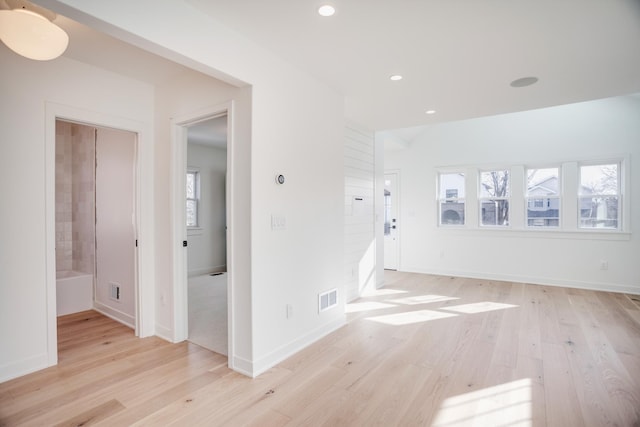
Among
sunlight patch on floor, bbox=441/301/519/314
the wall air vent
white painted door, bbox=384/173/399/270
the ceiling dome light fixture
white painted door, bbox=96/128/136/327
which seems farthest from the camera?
white painted door, bbox=384/173/399/270

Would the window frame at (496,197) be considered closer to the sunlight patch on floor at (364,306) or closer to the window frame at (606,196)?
the window frame at (606,196)

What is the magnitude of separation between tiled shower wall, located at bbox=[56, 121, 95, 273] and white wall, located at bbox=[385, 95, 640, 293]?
5.33 m

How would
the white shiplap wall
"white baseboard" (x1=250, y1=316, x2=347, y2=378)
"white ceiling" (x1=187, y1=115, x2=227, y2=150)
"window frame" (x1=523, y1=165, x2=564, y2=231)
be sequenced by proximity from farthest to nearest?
"window frame" (x1=523, y1=165, x2=564, y2=231)
"white ceiling" (x1=187, y1=115, x2=227, y2=150)
the white shiplap wall
"white baseboard" (x1=250, y1=316, x2=347, y2=378)

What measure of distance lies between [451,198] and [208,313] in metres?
4.89

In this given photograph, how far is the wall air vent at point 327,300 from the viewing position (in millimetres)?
3189

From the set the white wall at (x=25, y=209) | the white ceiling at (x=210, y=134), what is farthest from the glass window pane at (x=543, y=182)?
the white wall at (x=25, y=209)

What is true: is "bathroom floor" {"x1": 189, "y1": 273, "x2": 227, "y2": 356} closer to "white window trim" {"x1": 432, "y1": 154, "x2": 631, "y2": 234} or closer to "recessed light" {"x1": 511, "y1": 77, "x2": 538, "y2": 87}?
"recessed light" {"x1": 511, "y1": 77, "x2": 538, "y2": 87}

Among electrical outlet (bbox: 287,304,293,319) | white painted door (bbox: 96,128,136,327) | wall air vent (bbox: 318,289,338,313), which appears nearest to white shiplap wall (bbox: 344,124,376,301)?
wall air vent (bbox: 318,289,338,313)

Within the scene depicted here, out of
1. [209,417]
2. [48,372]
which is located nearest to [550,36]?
[209,417]

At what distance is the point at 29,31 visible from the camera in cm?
172

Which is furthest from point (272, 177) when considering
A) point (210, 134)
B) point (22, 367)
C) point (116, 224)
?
point (210, 134)

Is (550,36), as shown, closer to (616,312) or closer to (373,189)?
(373,189)

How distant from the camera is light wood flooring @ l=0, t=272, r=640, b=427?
1958 mm

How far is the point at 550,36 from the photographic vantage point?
7.58ft
